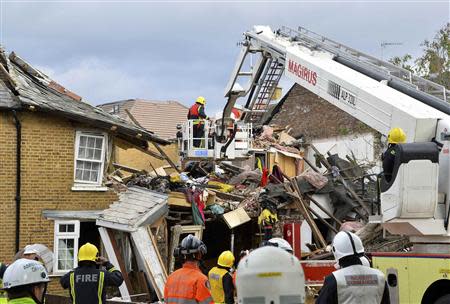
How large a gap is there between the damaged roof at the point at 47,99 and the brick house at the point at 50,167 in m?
0.03

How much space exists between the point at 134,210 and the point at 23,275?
45.8ft

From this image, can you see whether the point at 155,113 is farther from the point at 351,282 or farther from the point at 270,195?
the point at 351,282

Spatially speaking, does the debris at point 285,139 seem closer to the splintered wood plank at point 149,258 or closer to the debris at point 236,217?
the debris at point 236,217

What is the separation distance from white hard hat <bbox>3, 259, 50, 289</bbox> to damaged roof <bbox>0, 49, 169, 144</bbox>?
13.9 m

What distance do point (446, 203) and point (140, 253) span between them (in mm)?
9080

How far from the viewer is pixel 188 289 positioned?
643 centimetres

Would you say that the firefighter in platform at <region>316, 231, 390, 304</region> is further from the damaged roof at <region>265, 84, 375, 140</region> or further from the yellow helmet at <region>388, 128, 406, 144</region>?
the damaged roof at <region>265, 84, 375, 140</region>

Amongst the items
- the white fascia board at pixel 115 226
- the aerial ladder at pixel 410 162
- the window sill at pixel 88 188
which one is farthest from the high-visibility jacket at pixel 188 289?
the window sill at pixel 88 188

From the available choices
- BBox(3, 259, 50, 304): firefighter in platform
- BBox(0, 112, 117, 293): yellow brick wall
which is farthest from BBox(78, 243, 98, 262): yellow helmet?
BBox(0, 112, 117, 293): yellow brick wall

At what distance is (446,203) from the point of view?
36.1 ft

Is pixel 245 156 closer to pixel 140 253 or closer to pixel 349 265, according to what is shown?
pixel 140 253

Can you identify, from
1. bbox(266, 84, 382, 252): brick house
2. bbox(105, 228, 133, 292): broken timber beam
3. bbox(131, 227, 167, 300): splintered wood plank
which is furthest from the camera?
bbox(266, 84, 382, 252): brick house

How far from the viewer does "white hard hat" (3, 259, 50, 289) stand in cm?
552

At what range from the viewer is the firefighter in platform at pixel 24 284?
552 cm
